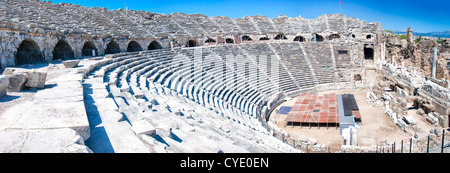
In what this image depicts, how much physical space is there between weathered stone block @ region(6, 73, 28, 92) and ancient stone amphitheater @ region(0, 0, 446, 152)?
18 millimetres

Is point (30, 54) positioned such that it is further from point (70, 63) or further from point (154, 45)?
point (154, 45)

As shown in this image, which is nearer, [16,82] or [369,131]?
[16,82]

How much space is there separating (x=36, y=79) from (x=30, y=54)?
7.42m

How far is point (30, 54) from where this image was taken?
12.0m

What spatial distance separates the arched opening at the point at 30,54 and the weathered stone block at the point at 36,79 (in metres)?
6.74

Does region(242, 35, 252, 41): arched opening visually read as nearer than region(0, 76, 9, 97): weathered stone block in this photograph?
No

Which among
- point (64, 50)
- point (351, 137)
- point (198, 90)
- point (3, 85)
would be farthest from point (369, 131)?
point (64, 50)

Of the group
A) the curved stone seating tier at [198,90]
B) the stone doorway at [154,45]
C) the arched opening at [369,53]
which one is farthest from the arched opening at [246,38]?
the arched opening at [369,53]

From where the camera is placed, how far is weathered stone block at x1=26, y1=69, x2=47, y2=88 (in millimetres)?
5934

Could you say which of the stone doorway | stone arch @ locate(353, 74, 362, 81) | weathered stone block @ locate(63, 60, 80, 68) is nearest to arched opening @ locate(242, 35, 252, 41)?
the stone doorway

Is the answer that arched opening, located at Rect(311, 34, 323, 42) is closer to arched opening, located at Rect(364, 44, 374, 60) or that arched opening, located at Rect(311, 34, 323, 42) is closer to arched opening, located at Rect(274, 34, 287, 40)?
arched opening, located at Rect(274, 34, 287, 40)
